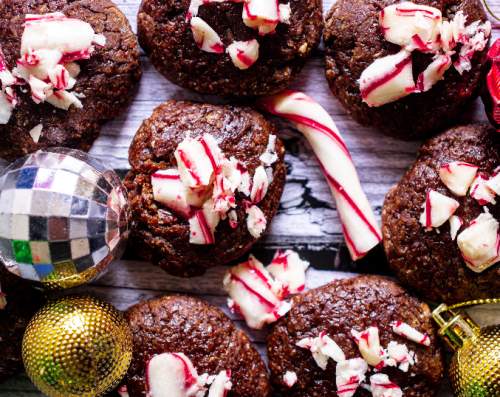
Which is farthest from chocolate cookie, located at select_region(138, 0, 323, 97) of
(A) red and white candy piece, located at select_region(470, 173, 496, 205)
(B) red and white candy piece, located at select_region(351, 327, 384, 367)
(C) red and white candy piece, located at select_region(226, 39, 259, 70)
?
(B) red and white candy piece, located at select_region(351, 327, 384, 367)

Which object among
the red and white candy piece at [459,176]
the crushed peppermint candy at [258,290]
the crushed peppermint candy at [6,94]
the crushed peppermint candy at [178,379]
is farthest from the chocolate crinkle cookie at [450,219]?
the crushed peppermint candy at [6,94]

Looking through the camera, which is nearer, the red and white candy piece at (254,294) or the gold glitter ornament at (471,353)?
the gold glitter ornament at (471,353)

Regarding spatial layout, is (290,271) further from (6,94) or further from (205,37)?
(6,94)

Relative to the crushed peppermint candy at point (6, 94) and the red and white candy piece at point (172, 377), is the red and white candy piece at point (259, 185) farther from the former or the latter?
the crushed peppermint candy at point (6, 94)

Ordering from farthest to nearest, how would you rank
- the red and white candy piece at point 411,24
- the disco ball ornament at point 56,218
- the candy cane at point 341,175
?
the candy cane at point 341,175
the red and white candy piece at point 411,24
the disco ball ornament at point 56,218

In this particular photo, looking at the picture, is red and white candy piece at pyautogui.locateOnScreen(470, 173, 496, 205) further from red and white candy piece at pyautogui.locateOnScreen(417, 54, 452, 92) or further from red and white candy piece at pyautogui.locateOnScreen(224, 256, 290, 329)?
red and white candy piece at pyautogui.locateOnScreen(224, 256, 290, 329)

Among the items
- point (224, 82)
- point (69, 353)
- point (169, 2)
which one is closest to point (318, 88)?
point (224, 82)

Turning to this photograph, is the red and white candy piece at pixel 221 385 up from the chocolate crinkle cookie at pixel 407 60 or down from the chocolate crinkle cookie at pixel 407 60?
down

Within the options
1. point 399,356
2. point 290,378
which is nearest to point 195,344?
point 290,378
